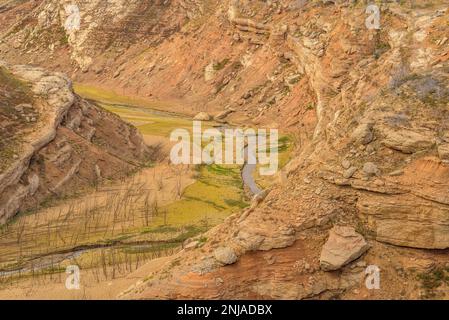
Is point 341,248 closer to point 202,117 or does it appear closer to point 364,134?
point 364,134

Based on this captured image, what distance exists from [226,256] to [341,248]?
4.24m

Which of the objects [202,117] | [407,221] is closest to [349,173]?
[407,221]

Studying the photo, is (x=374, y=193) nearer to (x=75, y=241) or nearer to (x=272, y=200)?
(x=272, y=200)

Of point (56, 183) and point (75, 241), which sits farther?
point (56, 183)

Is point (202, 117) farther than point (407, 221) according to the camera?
Yes

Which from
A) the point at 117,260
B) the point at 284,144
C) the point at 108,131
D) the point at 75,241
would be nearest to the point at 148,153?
the point at 108,131

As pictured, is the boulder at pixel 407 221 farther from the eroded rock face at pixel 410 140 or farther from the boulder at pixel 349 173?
the eroded rock face at pixel 410 140

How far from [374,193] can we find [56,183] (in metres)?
29.4

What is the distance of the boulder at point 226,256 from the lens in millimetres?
23688

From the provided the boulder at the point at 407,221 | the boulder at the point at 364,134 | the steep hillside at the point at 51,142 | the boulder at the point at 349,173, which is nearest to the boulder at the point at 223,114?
the steep hillside at the point at 51,142

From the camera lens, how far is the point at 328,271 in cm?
2355

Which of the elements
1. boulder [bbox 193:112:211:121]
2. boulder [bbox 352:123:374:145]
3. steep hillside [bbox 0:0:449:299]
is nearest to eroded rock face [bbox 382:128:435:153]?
steep hillside [bbox 0:0:449:299]

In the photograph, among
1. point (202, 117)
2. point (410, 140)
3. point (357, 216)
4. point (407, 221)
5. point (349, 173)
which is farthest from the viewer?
point (202, 117)

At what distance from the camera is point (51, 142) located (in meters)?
Result: 50.3
